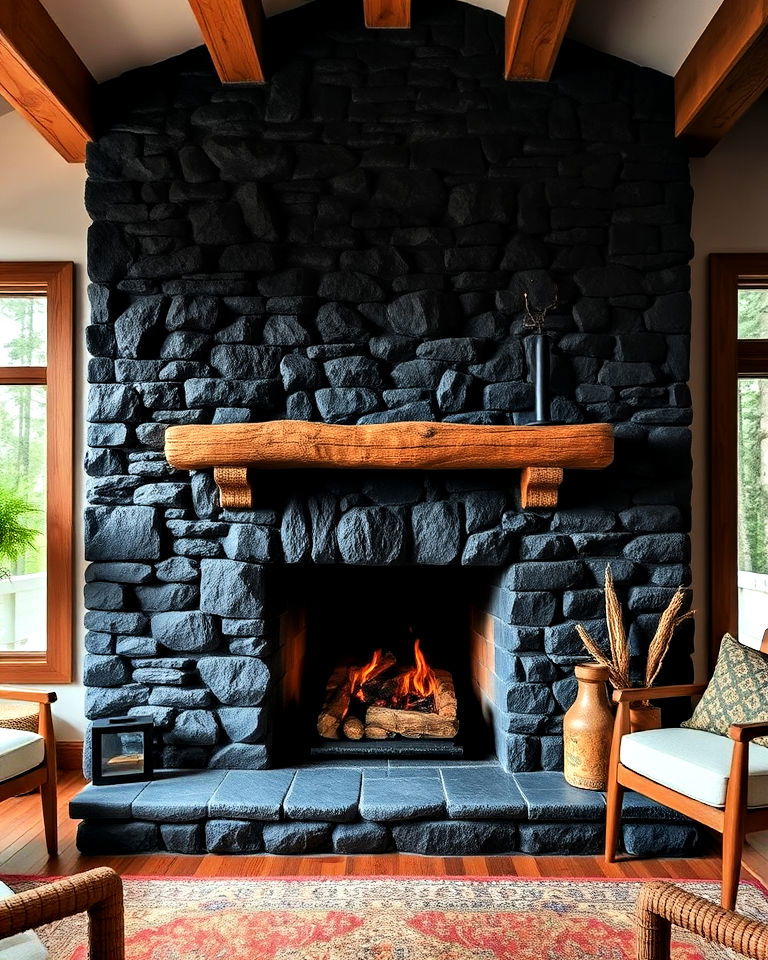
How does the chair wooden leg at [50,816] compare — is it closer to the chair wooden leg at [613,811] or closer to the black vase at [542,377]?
the chair wooden leg at [613,811]

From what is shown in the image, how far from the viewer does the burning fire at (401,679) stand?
3551 mm

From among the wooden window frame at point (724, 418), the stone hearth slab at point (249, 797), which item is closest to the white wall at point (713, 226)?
the wooden window frame at point (724, 418)

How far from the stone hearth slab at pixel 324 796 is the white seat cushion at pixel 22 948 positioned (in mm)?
1418

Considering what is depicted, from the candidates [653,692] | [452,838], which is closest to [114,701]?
[452,838]

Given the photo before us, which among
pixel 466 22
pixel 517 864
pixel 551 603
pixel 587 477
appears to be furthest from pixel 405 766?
pixel 466 22

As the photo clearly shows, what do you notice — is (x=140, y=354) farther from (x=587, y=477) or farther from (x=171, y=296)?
(x=587, y=477)

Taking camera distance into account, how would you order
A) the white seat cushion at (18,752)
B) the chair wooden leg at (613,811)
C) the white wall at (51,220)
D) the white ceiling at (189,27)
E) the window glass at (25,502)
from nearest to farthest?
the white seat cushion at (18,752) < the chair wooden leg at (613,811) < the white ceiling at (189,27) < the white wall at (51,220) < the window glass at (25,502)

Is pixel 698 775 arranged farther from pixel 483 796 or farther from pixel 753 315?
pixel 753 315

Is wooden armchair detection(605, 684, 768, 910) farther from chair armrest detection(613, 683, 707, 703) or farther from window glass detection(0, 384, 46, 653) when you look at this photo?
window glass detection(0, 384, 46, 653)

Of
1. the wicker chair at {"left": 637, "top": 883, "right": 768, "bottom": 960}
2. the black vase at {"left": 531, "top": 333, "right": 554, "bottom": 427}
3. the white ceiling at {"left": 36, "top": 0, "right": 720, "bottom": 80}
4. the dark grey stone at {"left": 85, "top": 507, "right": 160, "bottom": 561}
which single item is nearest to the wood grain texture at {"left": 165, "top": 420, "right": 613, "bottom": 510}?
the black vase at {"left": 531, "top": 333, "right": 554, "bottom": 427}

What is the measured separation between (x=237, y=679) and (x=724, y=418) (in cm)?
243

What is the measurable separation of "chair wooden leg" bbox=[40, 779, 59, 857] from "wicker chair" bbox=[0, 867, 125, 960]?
1.45 meters

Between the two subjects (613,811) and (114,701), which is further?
(114,701)

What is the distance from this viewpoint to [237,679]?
3.16 m
